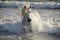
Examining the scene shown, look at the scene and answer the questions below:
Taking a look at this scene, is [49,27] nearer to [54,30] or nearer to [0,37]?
[54,30]

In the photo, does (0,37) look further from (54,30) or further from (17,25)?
(54,30)

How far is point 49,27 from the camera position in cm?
402

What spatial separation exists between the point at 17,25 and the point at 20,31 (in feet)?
1.28

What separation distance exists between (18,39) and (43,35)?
1.67ft

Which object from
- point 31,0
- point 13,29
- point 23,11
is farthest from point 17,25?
point 31,0

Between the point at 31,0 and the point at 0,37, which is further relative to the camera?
the point at 31,0

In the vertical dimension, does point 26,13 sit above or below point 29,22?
above

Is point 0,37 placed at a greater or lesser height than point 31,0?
lesser

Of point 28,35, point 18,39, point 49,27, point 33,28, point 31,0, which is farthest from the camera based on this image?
point 31,0

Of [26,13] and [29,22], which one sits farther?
[26,13]

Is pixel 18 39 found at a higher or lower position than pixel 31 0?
lower

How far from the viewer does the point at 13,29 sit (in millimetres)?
4027

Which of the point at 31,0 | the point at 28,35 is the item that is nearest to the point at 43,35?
the point at 28,35

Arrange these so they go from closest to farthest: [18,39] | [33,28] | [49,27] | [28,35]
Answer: [18,39], [28,35], [33,28], [49,27]
